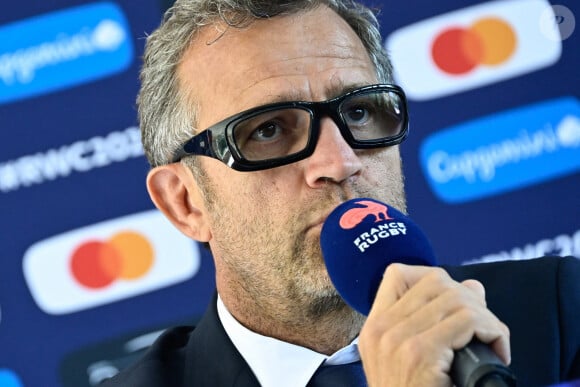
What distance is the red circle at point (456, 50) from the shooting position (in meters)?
2.63

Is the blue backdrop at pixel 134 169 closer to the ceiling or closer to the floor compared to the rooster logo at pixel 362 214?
closer to the floor

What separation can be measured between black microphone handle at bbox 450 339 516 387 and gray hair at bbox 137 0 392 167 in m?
0.86

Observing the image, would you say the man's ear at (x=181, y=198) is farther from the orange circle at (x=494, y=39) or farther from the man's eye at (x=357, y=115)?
the orange circle at (x=494, y=39)

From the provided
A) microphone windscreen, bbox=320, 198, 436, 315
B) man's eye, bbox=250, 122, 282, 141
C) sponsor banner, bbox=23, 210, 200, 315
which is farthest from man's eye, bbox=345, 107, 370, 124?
sponsor banner, bbox=23, 210, 200, 315

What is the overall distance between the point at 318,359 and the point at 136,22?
1.23m

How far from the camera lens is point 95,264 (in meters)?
2.45

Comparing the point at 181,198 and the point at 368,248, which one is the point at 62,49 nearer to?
the point at 181,198

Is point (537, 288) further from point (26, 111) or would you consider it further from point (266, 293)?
point (26, 111)

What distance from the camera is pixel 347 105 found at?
1573 mm

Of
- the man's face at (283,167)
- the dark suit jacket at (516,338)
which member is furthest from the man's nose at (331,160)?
the dark suit jacket at (516,338)

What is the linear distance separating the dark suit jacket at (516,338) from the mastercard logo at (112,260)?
60 cm

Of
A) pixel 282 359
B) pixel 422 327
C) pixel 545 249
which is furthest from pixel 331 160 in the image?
pixel 545 249

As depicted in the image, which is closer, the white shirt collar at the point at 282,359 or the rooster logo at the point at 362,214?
the rooster logo at the point at 362,214

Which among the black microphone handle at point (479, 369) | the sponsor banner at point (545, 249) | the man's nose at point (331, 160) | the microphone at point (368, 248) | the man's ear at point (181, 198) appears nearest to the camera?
the black microphone handle at point (479, 369)
